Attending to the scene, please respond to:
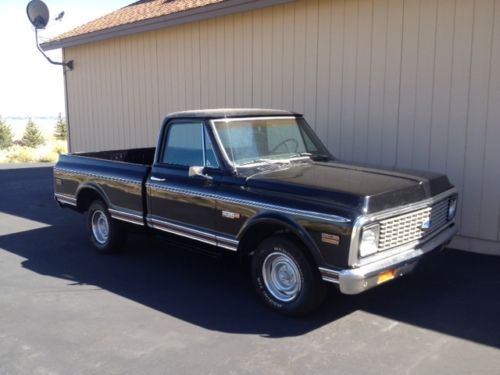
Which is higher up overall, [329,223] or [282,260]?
[329,223]

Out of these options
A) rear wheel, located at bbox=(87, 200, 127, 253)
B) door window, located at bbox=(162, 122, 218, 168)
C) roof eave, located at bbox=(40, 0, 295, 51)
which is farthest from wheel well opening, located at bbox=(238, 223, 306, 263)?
roof eave, located at bbox=(40, 0, 295, 51)

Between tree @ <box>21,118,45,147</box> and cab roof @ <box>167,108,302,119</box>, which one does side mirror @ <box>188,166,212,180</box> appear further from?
tree @ <box>21,118,45,147</box>

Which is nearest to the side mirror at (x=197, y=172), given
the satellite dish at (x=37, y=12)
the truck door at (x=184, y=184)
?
the truck door at (x=184, y=184)

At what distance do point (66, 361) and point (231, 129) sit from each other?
8.73 ft

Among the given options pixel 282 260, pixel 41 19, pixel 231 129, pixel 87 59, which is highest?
pixel 41 19

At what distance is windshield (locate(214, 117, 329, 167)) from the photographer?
531 centimetres

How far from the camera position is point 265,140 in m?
5.55

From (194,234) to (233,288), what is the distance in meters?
0.71

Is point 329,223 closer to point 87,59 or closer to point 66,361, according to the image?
point 66,361

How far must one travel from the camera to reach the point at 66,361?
13.0 ft

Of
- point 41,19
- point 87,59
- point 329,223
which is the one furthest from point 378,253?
point 41,19

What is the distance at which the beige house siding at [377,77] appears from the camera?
6.38 metres

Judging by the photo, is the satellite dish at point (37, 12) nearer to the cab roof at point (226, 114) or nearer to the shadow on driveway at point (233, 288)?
the shadow on driveway at point (233, 288)

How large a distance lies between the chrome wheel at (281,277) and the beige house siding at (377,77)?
9.99 ft
